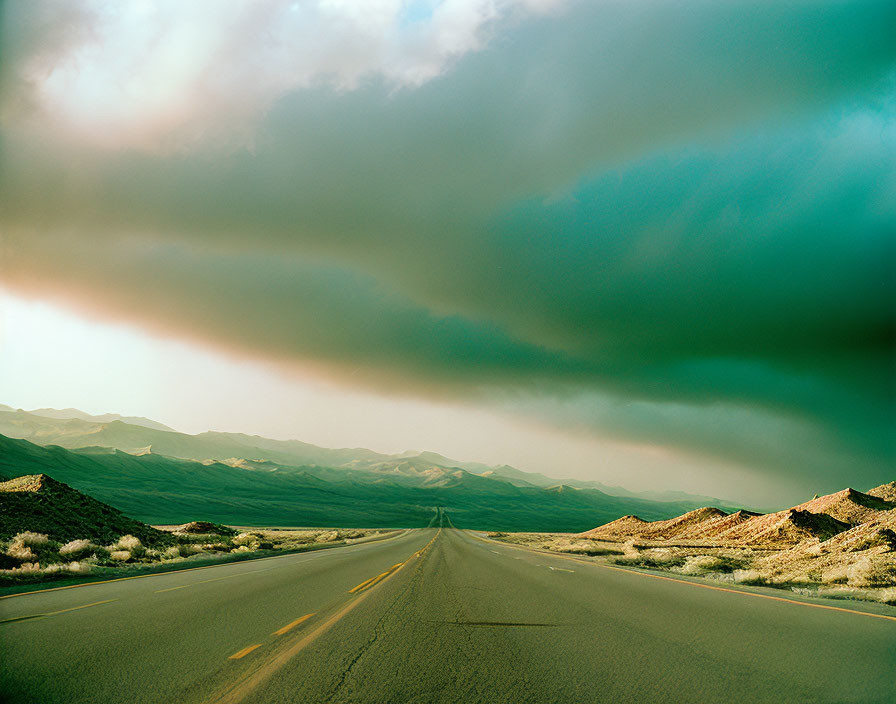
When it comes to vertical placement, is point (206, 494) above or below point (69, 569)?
below

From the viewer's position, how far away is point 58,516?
1027 inches

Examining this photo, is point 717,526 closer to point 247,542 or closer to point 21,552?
point 247,542

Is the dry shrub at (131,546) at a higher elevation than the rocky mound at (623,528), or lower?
higher

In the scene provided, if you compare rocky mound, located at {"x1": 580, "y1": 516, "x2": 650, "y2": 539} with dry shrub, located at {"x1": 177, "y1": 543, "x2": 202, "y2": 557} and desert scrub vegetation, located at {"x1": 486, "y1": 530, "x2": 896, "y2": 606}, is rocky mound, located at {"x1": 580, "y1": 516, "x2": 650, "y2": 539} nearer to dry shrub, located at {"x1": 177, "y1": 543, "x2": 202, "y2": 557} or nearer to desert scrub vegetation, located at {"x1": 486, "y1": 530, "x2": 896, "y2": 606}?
desert scrub vegetation, located at {"x1": 486, "y1": 530, "x2": 896, "y2": 606}

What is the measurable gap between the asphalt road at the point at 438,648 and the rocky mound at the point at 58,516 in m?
15.9

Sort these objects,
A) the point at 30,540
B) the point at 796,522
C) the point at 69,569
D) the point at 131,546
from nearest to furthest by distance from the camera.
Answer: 1. the point at 69,569
2. the point at 30,540
3. the point at 131,546
4. the point at 796,522

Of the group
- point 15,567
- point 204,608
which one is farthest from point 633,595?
point 15,567

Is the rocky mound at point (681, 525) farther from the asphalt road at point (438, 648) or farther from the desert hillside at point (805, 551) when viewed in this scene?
the asphalt road at point (438, 648)

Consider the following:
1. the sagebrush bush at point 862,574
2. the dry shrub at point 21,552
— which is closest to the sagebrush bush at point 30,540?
the dry shrub at point 21,552

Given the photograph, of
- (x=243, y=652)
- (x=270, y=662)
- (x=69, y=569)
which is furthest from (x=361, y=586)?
(x=69, y=569)

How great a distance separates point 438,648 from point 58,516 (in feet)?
93.5

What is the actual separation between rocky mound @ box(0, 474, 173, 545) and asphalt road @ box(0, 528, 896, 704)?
1591cm

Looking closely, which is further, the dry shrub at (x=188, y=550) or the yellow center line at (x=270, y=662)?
the dry shrub at (x=188, y=550)

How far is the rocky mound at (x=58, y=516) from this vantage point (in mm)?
23772
